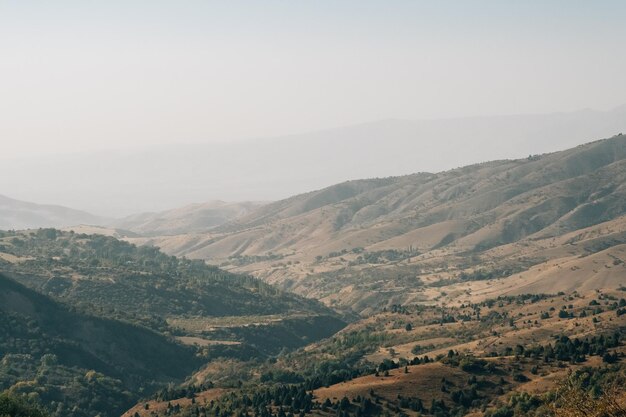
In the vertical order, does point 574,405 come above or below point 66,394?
above

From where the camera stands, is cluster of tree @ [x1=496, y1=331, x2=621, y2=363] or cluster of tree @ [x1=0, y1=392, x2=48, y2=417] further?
cluster of tree @ [x1=496, y1=331, x2=621, y2=363]

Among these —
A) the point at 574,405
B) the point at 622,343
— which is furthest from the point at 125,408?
the point at 574,405

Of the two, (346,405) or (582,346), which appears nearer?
(346,405)

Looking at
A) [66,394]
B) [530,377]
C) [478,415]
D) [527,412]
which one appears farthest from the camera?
[66,394]

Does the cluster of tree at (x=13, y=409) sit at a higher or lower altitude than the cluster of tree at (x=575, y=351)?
higher

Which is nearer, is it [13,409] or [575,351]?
[13,409]

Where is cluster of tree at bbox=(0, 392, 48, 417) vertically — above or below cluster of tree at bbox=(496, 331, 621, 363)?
above

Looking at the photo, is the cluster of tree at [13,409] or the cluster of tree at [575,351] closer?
the cluster of tree at [13,409]

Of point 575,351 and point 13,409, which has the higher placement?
point 13,409

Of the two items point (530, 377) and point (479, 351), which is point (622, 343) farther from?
point (479, 351)

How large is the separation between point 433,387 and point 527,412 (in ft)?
81.9

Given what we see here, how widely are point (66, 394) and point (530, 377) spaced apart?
9265 centimetres

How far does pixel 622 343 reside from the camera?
15900 cm

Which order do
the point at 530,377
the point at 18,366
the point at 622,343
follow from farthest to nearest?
1. the point at 18,366
2. the point at 622,343
3. the point at 530,377
